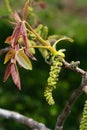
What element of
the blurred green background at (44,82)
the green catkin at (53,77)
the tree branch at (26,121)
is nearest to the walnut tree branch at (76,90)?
the green catkin at (53,77)

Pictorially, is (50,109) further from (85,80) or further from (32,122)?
(85,80)

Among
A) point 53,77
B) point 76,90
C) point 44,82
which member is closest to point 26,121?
point 76,90

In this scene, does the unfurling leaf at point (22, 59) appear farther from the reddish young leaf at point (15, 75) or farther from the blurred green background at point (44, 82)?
the blurred green background at point (44, 82)

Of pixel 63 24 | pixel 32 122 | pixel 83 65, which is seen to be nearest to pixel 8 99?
pixel 83 65

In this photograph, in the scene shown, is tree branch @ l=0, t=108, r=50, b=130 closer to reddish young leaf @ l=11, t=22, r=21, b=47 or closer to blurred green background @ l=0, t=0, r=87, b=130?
reddish young leaf @ l=11, t=22, r=21, b=47

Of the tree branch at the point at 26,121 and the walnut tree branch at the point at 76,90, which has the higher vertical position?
the tree branch at the point at 26,121

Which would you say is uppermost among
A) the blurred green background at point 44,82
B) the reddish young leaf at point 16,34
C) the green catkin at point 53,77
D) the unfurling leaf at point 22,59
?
the blurred green background at point 44,82
